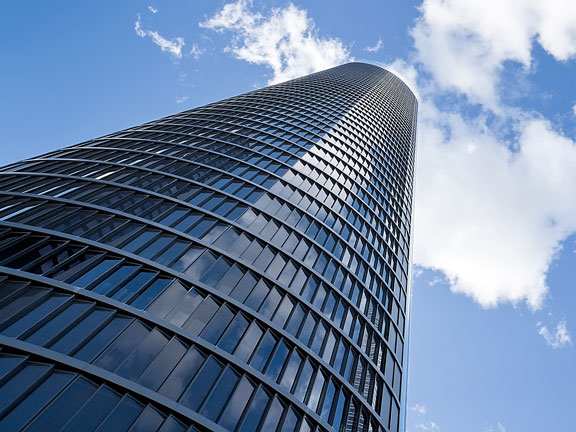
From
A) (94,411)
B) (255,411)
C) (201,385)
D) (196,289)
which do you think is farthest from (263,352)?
(94,411)

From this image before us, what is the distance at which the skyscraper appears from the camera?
13320mm

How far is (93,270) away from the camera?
18.0 metres

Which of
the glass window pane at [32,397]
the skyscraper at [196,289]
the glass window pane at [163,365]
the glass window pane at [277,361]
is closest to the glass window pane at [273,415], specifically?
the skyscraper at [196,289]

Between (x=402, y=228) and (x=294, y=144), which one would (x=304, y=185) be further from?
(x=402, y=228)

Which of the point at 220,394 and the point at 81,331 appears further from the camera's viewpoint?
the point at 220,394

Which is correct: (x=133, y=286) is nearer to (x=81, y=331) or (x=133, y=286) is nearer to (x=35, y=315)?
(x=81, y=331)

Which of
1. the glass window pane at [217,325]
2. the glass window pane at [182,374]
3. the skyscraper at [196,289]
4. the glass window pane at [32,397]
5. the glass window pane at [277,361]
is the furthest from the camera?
the glass window pane at [277,361]

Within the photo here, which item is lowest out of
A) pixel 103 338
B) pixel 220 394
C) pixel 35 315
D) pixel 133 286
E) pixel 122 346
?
pixel 35 315

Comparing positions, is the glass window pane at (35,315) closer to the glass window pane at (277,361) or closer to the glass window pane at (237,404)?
the glass window pane at (237,404)

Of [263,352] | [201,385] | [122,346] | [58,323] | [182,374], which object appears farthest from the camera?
[263,352]

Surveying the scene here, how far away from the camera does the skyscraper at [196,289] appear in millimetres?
13320

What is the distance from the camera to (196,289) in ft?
63.4

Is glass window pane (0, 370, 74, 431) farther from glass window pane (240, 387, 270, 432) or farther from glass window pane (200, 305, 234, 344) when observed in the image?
glass window pane (240, 387, 270, 432)

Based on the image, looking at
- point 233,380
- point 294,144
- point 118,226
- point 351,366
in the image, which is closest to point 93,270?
point 118,226
